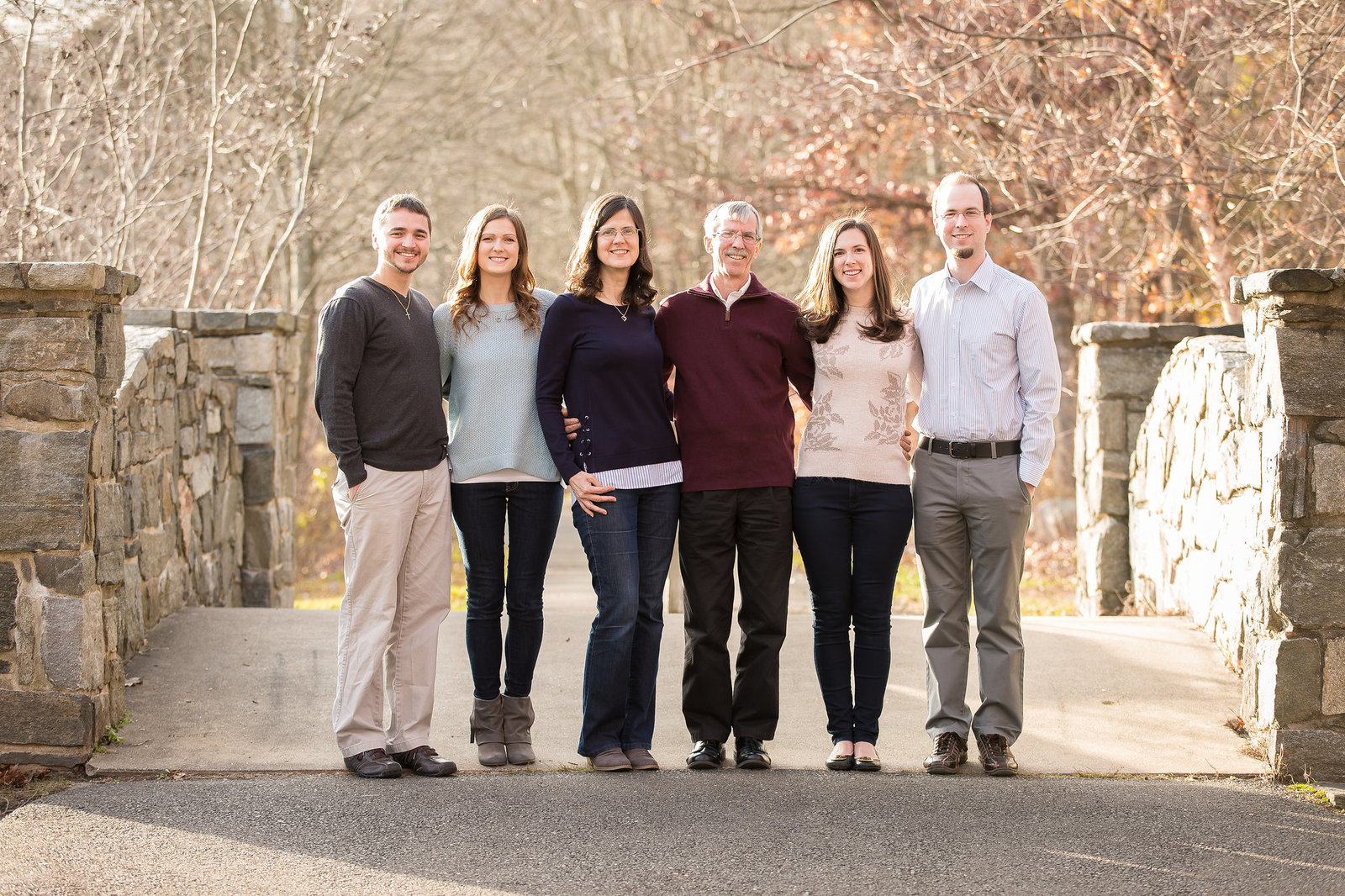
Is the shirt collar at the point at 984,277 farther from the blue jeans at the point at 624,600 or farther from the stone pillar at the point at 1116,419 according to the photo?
the stone pillar at the point at 1116,419

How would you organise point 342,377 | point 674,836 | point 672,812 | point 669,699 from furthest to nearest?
1. point 669,699
2. point 342,377
3. point 672,812
4. point 674,836

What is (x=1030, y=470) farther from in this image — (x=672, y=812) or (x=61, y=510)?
(x=61, y=510)

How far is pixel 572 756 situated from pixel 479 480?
97 centimetres

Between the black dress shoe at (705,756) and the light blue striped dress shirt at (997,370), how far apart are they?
3.95ft

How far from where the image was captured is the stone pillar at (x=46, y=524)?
391 centimetres

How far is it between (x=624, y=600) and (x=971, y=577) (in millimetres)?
1125

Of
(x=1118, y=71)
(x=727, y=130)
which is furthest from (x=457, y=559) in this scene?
(x=1118, y=71)

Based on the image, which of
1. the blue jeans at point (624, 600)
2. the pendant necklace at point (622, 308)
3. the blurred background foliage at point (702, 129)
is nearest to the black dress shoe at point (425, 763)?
the blue jeans at point (624, 600)

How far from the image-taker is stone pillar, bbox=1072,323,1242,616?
21.7 feet

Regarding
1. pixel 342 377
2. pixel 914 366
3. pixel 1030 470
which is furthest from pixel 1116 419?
pixel 342 377

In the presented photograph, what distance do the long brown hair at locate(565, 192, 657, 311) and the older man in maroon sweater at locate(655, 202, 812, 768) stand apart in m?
0.09

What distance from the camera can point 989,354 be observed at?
3875 millimetres

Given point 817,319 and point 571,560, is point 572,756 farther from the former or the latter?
point 571,560

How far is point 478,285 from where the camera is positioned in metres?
3.99
